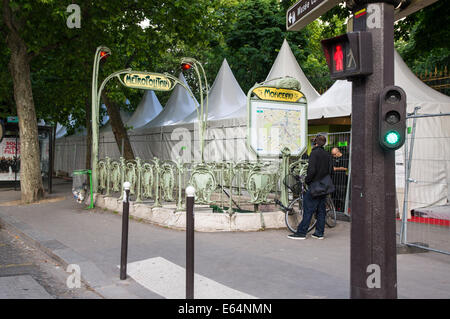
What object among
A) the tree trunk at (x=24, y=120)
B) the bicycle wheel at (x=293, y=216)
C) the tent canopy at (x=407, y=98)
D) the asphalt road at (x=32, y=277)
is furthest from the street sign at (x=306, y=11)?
the tree trunk at (x=24, y=120)

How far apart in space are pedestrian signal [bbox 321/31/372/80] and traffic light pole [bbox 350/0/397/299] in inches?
3.6

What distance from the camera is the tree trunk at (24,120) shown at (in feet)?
44.8

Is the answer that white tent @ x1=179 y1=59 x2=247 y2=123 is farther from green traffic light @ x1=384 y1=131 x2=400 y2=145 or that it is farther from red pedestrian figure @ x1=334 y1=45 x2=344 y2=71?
green traffic light @ x1=384 y1=131 x2=400 y2=145

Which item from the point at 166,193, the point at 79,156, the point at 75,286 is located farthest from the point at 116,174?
the point at 79,156

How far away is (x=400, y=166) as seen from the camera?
983 cm

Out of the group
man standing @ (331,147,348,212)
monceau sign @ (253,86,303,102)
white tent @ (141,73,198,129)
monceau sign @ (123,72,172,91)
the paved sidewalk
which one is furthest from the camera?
white tent @ (141,73,198,129)

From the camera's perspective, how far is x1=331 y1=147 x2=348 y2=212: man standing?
34.0ft

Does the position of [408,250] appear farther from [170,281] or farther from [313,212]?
[170,281]

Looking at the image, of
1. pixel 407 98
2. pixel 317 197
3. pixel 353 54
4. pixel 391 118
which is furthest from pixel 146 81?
pixel 391 118

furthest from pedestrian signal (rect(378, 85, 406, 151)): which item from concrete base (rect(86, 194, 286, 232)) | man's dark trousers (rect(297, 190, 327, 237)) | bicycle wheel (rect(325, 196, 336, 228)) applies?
bicycle wheel (rect(325, 196, 336, 228))

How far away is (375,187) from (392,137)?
1.43 feet

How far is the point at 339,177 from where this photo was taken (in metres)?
10.4

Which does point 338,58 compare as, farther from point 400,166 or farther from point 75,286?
point 400,166

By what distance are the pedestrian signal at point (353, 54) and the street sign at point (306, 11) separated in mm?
428
